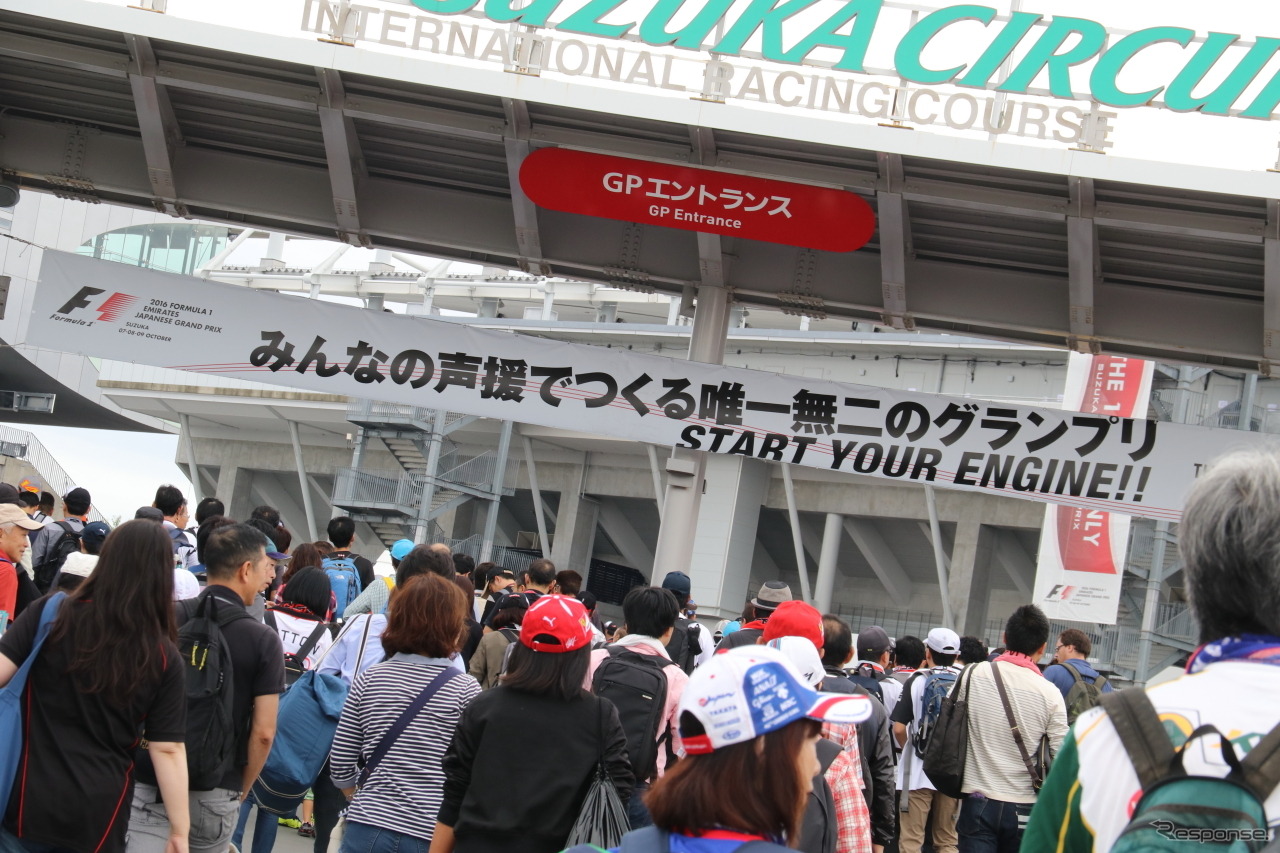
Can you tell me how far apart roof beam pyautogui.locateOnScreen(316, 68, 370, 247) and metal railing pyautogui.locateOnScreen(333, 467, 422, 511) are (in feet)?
66.9

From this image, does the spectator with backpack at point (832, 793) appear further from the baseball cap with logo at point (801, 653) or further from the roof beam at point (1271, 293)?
the roof beam at point (1271, 293)

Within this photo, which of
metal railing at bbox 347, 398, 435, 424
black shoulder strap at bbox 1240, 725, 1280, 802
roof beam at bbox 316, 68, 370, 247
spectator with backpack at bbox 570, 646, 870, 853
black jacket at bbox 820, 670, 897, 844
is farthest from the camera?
metal railing at bbox 347, 398, 435, 424

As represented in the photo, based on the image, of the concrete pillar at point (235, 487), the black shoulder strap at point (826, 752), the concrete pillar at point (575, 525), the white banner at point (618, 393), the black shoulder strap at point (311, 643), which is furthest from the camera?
the concrete pillar at point (235, 487)

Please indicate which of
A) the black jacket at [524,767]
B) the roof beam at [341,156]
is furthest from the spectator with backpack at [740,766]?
the roof beam at [341,156]

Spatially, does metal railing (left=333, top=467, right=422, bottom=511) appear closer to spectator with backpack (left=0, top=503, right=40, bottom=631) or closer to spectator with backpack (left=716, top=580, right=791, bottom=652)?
spectator with backpack (left=716, top=580, right=791, bottom=652)

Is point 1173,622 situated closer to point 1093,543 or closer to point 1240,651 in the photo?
point 1093,543

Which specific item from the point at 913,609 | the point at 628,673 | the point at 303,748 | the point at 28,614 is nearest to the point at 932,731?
the point at 628,673

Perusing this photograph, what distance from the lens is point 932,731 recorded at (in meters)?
8.43

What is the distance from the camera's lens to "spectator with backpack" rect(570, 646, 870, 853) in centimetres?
275

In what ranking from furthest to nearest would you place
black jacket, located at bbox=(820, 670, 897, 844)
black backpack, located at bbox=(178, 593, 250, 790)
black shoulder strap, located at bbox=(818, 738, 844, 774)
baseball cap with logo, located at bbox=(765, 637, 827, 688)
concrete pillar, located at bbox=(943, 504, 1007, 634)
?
concrete pillar, located at bbox=(943, 504, 1007, 634), black jacket, located at bbox=(820, 670, 897, 844), baseball cap with logo, located at bbox=(765, 637, 827, 688), black backpack, located at bbox=(178, 593, 250, 790), black shoulder strap, located at bbox=(818, 738, 844, 774)

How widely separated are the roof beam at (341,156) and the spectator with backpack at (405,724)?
21.6 ft

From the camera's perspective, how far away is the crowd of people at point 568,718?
93.1 inches

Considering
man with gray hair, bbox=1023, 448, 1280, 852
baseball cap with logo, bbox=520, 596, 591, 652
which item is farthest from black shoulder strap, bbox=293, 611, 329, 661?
man with gray hair, bbox=1023, 448, 1280, 852

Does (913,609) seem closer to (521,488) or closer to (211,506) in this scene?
(521,488)
